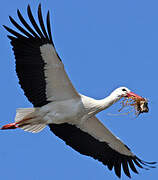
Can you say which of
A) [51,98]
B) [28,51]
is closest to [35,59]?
[28,51]

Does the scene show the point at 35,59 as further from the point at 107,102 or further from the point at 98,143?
the point at 98,143

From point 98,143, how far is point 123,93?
148 cm

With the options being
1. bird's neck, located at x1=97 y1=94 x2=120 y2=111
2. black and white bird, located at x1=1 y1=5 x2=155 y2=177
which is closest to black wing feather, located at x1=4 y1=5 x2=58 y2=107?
black and white bird, located at x1=1 y1=5 x2=155 y2=177

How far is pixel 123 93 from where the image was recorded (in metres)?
11.3

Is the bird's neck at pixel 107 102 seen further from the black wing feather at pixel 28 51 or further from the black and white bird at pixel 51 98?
the black wing feather at pixel 28 51

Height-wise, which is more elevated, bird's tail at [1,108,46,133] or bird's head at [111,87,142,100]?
bird's head at [111,87,142,100]

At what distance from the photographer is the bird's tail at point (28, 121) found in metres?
10.9

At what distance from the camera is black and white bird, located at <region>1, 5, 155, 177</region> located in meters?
10.5

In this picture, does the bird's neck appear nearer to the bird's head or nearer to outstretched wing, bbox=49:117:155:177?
the bird's head

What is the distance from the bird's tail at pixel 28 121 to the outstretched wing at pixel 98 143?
419 mm

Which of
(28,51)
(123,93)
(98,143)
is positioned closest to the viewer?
(28,51)

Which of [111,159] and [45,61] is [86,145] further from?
[45,61]

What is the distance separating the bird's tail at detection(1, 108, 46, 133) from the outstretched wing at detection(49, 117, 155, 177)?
42 centimetres

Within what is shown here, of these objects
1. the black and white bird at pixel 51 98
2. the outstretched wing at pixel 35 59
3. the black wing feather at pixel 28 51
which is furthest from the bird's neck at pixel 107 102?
the black wing feather at pixel 28 51
